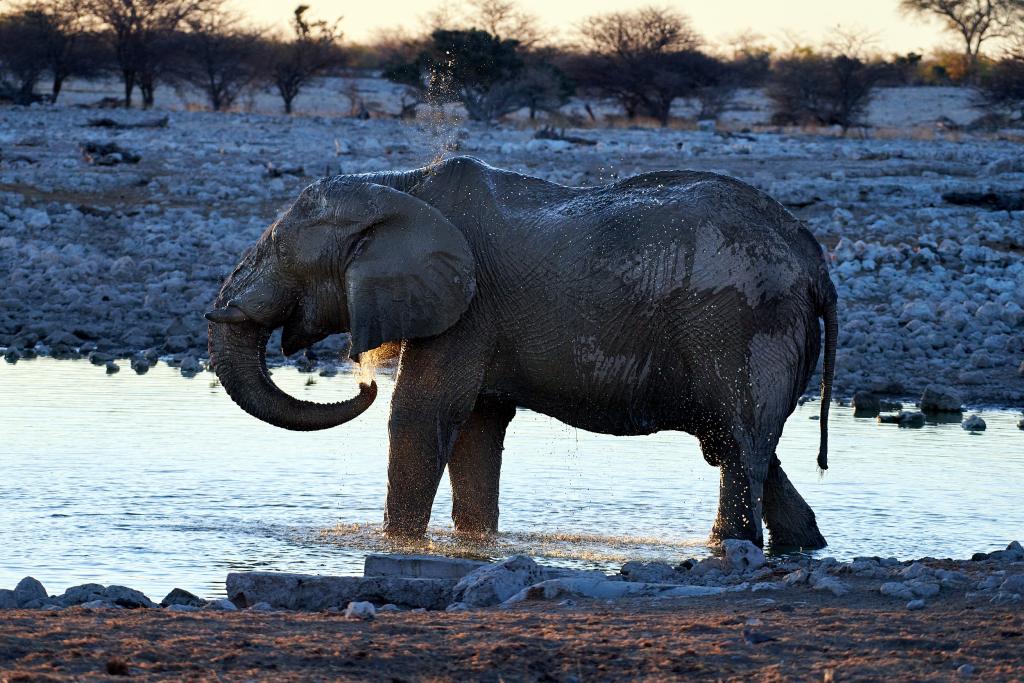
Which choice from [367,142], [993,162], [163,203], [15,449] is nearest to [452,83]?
[367,142]

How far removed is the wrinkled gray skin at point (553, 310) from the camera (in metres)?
6.69

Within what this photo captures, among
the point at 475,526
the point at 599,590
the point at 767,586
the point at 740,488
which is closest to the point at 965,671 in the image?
the point at 767,586

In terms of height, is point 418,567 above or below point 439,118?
below

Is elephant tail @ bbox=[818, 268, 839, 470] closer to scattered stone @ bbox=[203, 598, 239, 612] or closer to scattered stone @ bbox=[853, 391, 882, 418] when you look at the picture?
scattered stone @ bbox=[203, 598, 239, 612]

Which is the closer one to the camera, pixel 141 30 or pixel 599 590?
pixel 599 590

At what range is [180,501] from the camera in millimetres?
7680

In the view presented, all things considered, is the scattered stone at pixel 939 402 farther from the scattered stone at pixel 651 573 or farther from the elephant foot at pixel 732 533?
the scattered stone at pixel 651 573

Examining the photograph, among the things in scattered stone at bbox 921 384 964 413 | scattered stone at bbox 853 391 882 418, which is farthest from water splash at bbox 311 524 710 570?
scattered stone at bbox 921 384 964 413

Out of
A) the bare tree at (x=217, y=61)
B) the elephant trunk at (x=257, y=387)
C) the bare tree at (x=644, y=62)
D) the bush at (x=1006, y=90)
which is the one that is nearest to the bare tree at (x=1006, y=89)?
the bush at (x=1006, y=90)

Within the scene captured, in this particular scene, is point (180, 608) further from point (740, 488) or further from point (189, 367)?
point (189, 367)

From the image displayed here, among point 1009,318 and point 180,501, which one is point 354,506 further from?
point 1009,318

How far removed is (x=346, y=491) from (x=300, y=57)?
37.4 m

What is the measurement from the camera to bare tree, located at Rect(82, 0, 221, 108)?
3962 centimetres

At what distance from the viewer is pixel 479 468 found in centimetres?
731
